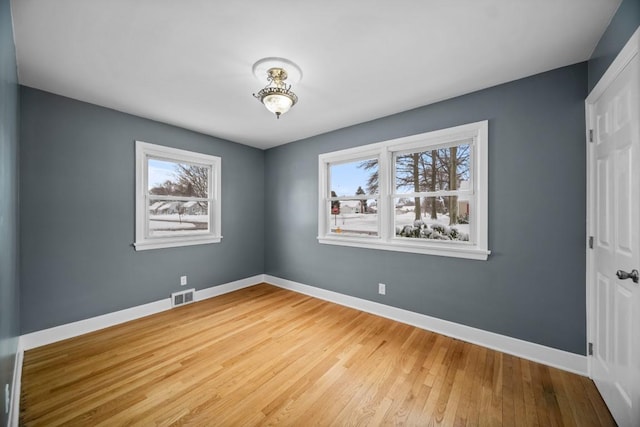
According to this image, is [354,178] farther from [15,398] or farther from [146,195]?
[15,398]

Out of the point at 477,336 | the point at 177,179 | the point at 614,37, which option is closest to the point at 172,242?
the point at 177,179

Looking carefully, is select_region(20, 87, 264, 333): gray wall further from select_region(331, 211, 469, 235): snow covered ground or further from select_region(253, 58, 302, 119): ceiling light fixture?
select_region(331, 211, 469, 235): snow covered ground

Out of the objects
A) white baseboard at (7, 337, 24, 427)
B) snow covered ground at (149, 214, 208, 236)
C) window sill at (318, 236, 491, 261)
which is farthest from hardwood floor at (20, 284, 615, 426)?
snow covered ground at (149, 214, 208, 236)

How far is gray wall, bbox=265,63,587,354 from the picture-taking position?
2.07 meters

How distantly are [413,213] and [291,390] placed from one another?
2.27 metres

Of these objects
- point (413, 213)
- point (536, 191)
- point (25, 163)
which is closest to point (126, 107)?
point (25, 163)

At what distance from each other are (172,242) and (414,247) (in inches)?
128

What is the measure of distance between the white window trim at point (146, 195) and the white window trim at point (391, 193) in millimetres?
1680

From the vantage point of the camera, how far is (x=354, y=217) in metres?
3.65

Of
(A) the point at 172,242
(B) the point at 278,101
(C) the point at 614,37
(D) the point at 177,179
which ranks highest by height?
(C) the point at 614,37

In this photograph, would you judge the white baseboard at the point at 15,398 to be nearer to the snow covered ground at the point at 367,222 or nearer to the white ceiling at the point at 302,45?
the white ceiling at the point at 302,45

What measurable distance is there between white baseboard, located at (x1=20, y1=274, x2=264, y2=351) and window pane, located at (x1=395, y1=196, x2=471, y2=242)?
3.09 m

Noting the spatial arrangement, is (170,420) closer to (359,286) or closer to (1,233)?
(1,233)

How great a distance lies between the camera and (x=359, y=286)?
11.2 feet
